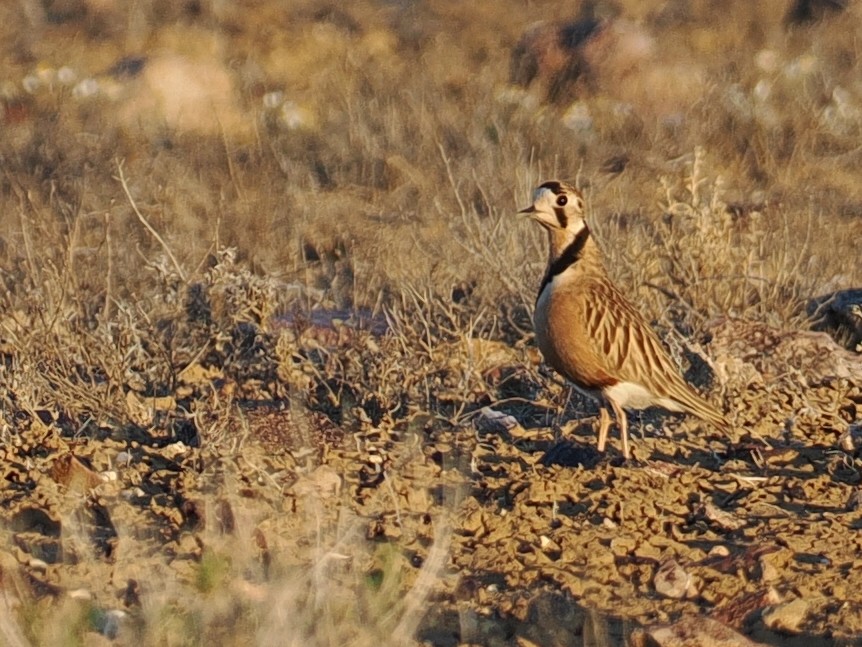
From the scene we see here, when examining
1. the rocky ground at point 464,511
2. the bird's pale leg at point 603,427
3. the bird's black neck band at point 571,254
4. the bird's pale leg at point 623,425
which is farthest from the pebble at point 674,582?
the bird's black neck band at point 571,254

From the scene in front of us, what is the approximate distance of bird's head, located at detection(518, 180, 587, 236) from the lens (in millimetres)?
5480

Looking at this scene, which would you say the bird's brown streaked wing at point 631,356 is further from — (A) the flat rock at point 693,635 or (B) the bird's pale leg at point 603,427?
(A) the flat rock at point 693,635

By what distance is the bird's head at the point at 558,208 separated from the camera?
548cm

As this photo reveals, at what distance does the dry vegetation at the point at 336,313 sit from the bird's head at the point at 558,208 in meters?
0.61

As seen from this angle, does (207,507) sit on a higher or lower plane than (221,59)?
higher

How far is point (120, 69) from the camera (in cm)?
1226

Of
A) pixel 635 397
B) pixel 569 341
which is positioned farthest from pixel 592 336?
pixel 635 397

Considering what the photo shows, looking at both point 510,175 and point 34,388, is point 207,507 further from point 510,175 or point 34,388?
point 510,175

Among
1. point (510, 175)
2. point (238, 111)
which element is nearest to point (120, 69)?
point (238, 111)

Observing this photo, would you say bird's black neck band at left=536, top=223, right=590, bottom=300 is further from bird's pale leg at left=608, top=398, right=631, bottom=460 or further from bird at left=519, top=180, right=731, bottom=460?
bird's pale leg at left=608, top=398, right=631, bottom=460

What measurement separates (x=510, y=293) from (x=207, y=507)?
2.41m

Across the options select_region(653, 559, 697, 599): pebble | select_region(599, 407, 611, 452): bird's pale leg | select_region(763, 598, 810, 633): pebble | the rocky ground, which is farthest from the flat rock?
select_region(599, 407, 611, 452): bird's pale leg

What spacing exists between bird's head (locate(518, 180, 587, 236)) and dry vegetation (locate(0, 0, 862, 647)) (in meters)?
0.61

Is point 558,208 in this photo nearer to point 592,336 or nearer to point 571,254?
point 571,254
